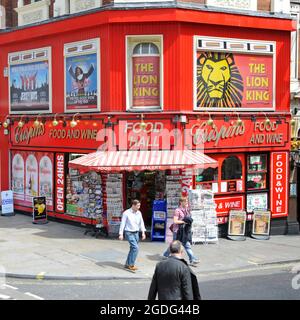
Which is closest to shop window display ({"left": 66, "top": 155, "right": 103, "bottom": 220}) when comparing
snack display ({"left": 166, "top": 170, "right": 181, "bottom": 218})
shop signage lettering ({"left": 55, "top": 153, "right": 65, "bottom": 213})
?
shop signage lettering ({"left": 55, "top": 153, "right": 65, "bottom": 213})

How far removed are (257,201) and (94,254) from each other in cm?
650

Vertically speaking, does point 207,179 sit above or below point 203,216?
above

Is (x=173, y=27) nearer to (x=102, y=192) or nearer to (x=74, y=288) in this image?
(x=102, y=192)

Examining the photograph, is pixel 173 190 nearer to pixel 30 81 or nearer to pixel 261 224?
pixel 261 224

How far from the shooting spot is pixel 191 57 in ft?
59.0

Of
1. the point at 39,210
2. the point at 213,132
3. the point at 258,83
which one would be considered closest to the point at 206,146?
the point at 213,132

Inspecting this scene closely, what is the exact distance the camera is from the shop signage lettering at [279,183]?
19875mm

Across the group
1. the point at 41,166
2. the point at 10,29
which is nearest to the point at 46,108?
the point at 41,166

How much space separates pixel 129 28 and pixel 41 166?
644 cm

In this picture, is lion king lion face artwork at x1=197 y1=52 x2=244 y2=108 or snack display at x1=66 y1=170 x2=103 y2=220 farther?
snack display at x1=66 y1=170 x2=103 y2=220

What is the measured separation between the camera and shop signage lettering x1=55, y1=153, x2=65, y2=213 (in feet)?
66.6

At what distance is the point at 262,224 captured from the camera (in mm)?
18969

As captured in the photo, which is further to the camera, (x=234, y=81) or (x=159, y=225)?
(x=234, y=81)

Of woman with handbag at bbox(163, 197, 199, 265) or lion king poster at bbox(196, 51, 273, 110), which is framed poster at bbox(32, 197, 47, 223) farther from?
woman with handbag at bbox(163, 197, 199, 265)
